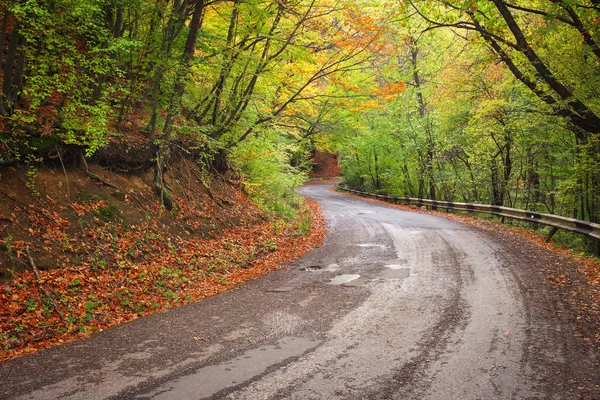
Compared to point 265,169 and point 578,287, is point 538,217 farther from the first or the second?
point 265,169

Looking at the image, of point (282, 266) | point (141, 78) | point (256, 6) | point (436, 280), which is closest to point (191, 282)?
point (282, 266)

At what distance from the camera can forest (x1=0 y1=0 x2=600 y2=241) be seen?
813cm

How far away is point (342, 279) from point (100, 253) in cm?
480

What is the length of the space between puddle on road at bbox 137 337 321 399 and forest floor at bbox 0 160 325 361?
2.41 metres

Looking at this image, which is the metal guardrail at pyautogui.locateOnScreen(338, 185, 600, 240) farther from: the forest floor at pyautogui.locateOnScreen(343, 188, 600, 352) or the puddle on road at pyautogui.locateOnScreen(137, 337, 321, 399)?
the puddle on road at pyautogui.locateOnScreen(137, 337, 321, 399)

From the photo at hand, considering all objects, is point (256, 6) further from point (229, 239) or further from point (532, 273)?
point (532, 273)

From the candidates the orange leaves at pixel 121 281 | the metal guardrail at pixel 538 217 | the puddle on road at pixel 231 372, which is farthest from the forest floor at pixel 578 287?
the orange leaves at pixel 121 281

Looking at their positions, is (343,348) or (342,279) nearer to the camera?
(343,348)

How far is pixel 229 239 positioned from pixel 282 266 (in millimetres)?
2405

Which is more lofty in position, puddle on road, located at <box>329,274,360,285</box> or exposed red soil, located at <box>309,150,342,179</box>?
exposed red soil, located at <box>309,150,342,179</box>

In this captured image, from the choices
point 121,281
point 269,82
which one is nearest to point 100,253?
point 121,281

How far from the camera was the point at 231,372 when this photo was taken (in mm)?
4344

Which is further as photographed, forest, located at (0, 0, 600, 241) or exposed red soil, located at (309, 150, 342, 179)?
exposed red soil, located at (309, 150, 342, 179)

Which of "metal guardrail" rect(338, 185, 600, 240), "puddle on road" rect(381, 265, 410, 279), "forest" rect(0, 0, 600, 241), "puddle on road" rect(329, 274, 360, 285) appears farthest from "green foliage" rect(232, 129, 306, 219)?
"metal guardrail" rect(338, 185, 600, 240)
